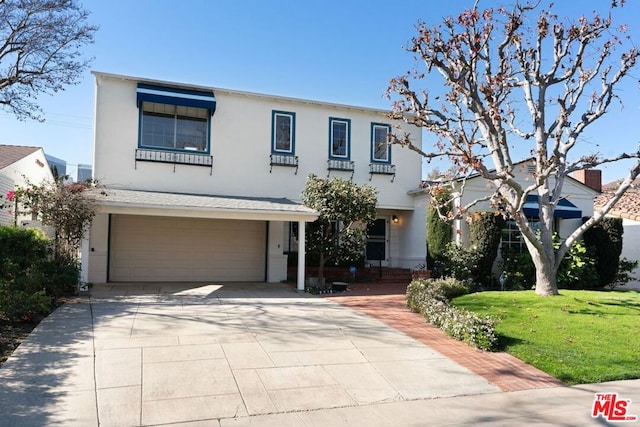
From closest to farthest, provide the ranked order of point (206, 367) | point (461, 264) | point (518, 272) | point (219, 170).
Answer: point (206, 367) → point (461, 264) → point (219, 170) → point (518, 272)

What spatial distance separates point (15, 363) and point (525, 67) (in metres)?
12.0

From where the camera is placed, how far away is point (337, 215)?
43.9 ft

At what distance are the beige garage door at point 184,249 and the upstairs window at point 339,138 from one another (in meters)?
3.68

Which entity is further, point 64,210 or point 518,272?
point 518,272

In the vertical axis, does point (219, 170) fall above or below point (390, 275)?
above

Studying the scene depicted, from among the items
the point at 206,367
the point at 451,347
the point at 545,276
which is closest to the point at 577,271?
the point at 545,276

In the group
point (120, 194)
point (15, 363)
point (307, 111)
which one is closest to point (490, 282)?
point (307, 111)

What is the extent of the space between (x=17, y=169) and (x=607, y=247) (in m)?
23.2

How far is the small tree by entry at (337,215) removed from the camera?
13.4 meters

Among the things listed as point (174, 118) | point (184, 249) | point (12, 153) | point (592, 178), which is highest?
point (174, 118)

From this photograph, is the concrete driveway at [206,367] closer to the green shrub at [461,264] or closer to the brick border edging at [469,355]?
the brick border edging at [469,355]

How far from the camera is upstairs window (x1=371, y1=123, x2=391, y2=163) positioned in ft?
55.2

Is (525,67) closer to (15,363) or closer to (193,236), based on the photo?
(193,236)

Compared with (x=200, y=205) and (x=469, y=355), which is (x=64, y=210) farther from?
(x=469, y=355)
